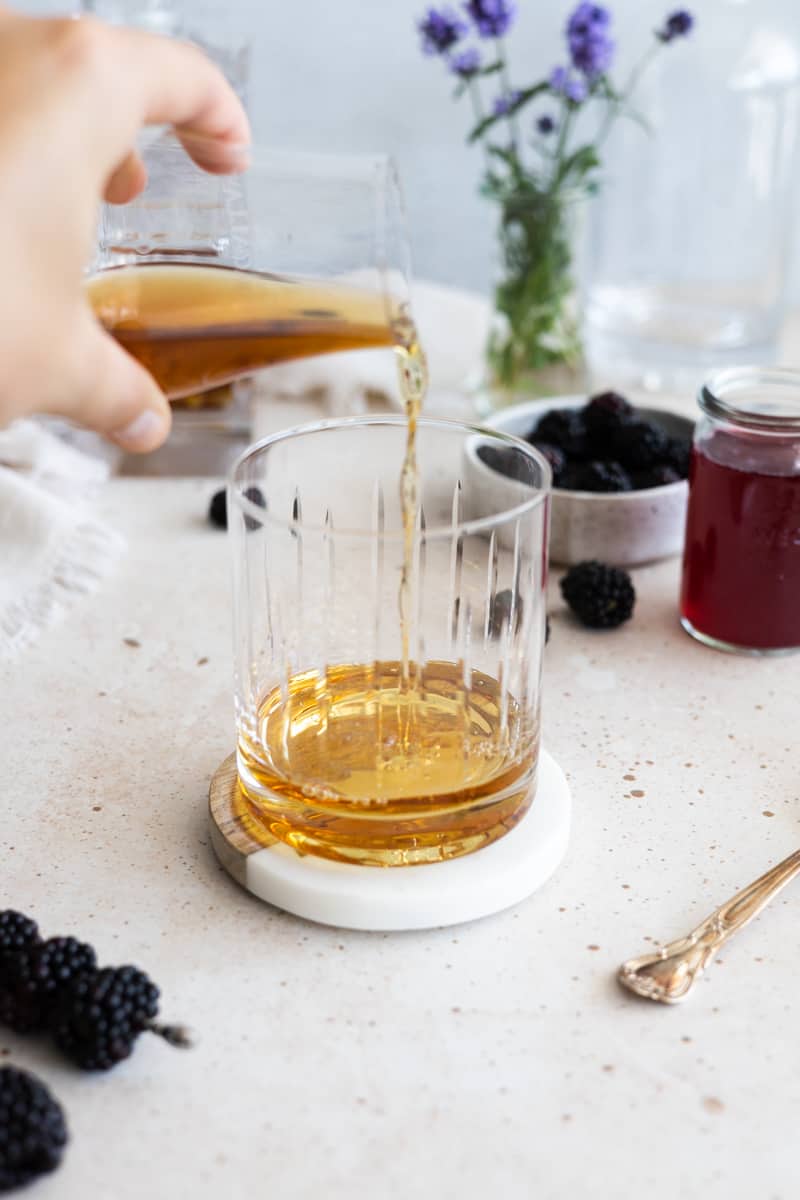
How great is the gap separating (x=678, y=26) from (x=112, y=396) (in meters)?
1.03

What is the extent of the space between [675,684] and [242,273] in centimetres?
48

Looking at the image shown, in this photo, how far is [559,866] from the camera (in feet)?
2.82

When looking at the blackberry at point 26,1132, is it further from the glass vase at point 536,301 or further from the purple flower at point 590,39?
the purple flower at point 590,39

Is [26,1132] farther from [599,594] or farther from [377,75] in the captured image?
[377,75]

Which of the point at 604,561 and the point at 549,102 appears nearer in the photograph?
the point at 604,561

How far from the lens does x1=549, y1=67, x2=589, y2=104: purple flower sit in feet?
4.91

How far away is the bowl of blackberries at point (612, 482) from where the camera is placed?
122cm

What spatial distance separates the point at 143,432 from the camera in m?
0.73

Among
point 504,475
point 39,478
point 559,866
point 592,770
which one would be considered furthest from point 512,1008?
point 39,478

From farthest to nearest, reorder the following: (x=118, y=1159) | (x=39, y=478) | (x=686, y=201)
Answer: (x=686, y=201) < (x=39, y=478) < (x=118, y=1159)

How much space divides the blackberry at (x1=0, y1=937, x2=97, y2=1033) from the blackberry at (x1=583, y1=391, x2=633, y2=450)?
74 cm

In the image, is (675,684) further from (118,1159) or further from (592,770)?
(118,1159)

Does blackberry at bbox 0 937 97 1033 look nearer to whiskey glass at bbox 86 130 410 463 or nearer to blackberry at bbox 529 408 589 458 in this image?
whiskey glass at bbox 86 130 410 463

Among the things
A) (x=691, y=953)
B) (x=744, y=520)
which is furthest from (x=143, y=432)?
(x=744, y=520)
